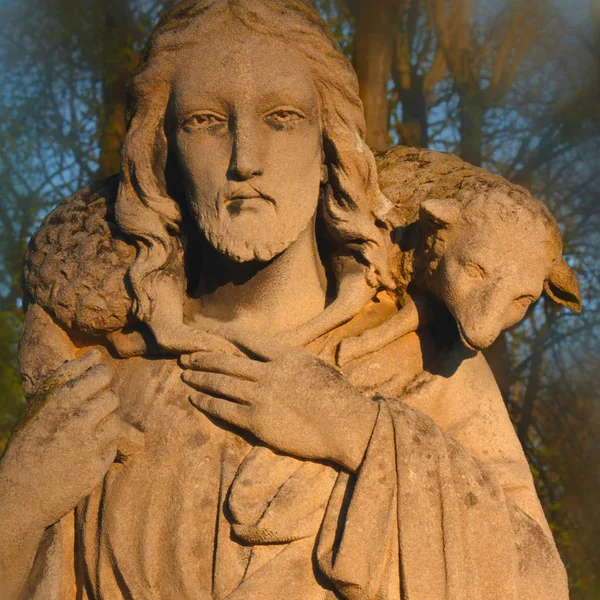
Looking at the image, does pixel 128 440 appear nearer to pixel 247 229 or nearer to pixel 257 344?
pixel 257 344

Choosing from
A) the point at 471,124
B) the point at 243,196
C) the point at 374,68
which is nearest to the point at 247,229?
the point at 243,196

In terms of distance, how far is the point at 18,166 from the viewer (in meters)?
7.44

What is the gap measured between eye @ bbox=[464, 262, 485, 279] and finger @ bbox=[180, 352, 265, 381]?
57cm

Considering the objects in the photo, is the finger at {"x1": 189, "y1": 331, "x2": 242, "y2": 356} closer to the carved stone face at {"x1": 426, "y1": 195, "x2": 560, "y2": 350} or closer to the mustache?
the mustache

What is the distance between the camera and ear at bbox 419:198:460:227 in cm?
277

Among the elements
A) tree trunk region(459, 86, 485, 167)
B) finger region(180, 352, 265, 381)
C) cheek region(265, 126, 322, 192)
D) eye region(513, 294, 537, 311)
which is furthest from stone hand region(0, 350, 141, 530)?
tree trunk region(459, 86, 485, 167)

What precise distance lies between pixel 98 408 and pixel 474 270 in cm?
99

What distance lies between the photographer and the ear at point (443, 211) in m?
2.77

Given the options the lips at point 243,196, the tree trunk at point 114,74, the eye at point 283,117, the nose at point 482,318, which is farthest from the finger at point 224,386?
the tree trunk at point 114,74

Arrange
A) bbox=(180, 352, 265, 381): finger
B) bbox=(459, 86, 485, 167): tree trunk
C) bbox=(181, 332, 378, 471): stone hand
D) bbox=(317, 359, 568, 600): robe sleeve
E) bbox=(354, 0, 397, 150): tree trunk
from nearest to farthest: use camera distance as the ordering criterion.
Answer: bbox=(317, 359, 568, 600): robe sleeve → bbox=(181, 332, 378, 471): stone hand → bbox=(180, 352, 265, 381): finger → bbox=(354, 0, 397, 150): tree trunk → bbox=(459, 86, 485, 167): tree trunk

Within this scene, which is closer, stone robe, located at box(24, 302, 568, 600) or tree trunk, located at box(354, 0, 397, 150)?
stone robe, located at box(24, 302, 568, 600)

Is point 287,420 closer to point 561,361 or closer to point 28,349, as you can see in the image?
point 28,349

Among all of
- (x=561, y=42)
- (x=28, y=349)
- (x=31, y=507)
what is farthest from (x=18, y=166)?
(x=31, y=507)

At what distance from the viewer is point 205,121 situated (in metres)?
2.81
